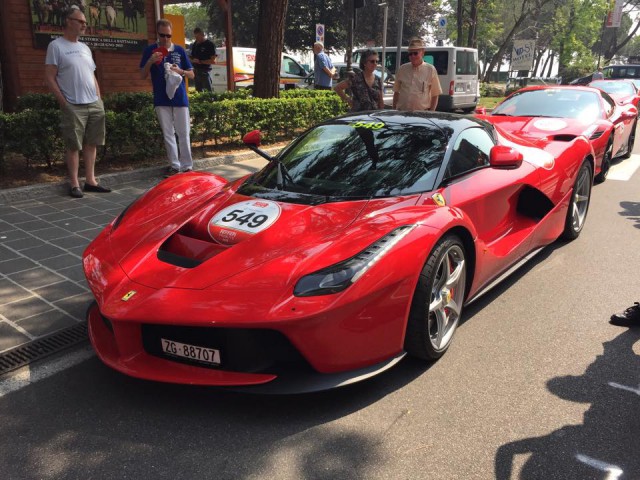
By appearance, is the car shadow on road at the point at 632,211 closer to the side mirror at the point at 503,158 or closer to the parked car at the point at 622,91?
the side mirror at the point at 503,158

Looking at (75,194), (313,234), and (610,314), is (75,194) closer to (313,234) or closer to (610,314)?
(313,234)

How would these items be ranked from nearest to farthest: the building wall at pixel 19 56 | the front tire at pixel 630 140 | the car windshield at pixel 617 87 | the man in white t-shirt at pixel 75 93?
the man in white t-shirt at pixel 75 93 < the building wall at pixel 19 56 < the front tire at pixel 630 140 < the car windshield at pixel 617 87

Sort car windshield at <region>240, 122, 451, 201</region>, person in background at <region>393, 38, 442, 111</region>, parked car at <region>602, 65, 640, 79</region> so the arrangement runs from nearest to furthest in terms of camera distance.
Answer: car windshield at <region>240, 122, 451, 201</region> → person in background at <region>393, 38, 442, 111</region> → parked car at <region>602, 65, 640, 79</region>

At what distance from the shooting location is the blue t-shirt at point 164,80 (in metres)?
6.91

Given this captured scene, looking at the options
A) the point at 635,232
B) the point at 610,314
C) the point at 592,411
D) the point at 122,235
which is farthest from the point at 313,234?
the point at 635,232

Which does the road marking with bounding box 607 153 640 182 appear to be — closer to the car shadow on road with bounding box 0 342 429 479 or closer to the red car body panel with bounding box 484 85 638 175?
the red car body panel with bounding box 484 85 638 175

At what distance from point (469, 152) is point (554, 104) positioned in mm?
4379

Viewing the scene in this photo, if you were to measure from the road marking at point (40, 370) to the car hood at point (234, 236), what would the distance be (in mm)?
630

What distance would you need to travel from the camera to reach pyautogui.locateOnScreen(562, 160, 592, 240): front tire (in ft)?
16.0

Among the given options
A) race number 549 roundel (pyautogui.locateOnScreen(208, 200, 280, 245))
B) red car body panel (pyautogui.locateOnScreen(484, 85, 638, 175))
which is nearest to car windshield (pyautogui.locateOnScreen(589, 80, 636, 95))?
red car body panel (pyautogui.locateOnScreen(484, 85, 638, 175))

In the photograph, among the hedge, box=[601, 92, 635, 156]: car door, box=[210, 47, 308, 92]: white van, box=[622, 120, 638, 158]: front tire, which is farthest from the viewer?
box=[210, 47, 308, 92]: white van

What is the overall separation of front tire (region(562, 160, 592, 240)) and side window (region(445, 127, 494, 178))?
1.32 metres

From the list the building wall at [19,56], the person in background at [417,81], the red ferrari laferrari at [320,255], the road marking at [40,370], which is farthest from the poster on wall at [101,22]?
the road marking at [40,370]

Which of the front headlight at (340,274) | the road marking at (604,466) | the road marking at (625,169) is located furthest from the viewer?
the road marking at (625,169)
